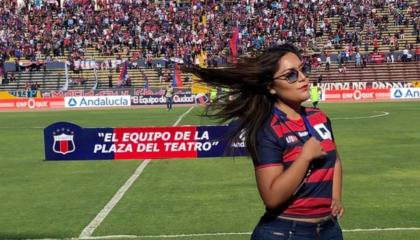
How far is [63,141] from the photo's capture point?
17.6 meters

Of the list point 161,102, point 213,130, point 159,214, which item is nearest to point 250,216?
point 159,214

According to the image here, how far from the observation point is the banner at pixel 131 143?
16.9 m

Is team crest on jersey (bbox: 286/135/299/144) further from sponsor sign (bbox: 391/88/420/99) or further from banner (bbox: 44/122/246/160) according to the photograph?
sponsor sign (bbox: 391/88/420/99)

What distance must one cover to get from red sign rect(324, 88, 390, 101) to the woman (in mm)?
48266

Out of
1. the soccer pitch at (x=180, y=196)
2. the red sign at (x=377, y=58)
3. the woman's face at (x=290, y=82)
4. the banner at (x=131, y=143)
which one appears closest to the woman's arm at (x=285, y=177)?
the woman's face at (x=290, y=82)

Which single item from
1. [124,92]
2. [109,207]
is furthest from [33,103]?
[109,207]

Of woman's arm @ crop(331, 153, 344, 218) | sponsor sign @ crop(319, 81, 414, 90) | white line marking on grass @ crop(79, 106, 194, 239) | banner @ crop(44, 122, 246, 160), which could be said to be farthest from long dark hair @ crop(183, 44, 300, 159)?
sponsor sign @ crop(319, 81, 414, 90)

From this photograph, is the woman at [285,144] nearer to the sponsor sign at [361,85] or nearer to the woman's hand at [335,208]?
the woman's hand at [335,208]

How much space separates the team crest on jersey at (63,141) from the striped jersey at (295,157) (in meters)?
13.2

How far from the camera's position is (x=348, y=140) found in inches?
893

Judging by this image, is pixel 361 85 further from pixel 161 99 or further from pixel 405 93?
pixel 161 99

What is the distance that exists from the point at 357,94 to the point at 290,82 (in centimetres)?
4897

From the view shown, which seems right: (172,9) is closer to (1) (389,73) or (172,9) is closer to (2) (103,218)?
(1) (389,73)

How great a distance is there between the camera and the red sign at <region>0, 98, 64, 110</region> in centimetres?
5269
